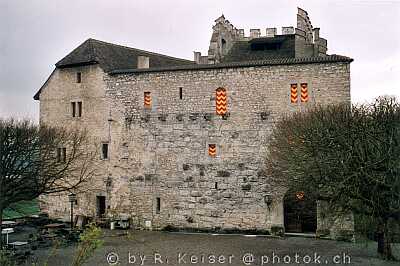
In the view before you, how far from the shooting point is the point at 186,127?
25469mm

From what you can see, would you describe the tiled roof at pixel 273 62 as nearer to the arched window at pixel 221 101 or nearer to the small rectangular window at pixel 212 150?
the arched window at pixel 221 101

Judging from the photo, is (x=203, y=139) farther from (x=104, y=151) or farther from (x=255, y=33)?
(x=255, y=33)

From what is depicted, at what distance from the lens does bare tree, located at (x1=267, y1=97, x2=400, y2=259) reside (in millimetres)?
15492

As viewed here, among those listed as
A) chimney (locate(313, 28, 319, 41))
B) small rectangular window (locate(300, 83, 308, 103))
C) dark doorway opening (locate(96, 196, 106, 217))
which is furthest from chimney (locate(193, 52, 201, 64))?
small rectangular window (locate(300, 83, 308, 103))

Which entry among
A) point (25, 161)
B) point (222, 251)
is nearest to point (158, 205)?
point (222, 251)

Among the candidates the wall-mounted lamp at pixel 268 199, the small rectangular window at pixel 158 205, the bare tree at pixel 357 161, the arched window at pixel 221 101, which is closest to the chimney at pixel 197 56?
the arched window at pixel 221 101

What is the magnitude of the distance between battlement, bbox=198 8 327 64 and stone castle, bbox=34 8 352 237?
6.45m

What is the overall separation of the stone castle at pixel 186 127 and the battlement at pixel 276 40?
6449 millimetres

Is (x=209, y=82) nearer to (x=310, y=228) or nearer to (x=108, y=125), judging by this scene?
(x=108, y=125)

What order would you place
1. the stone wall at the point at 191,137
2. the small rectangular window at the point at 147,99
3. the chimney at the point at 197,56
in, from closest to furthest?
the stone wall at the point at 191,137
the small rectangular window at the point at 147,99
the chimney at the point at 197,56

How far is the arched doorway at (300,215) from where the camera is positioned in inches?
985

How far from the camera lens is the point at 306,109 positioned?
23188mm

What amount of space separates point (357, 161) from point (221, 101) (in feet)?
33.2

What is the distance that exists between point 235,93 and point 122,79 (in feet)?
21.0
